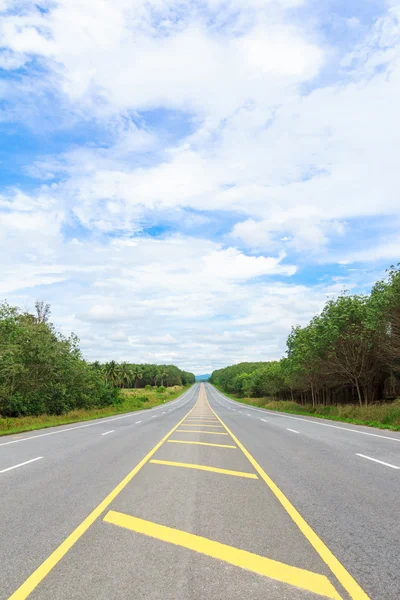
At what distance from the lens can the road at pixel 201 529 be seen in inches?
149

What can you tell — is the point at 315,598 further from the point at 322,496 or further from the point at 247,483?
the point at 247,483

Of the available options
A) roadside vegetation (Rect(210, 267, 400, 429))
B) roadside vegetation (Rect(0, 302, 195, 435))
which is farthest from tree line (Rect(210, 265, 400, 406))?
roadside vegetation (Rect(0, 302, 195, 435))

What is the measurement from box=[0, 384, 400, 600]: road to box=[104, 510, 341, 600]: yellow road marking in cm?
1

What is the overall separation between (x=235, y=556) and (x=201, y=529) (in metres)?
0.95

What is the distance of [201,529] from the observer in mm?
5262

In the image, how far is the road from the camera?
12.4ft

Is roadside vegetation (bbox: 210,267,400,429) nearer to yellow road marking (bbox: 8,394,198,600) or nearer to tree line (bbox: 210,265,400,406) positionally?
tree line (bbox: 210,265,400,406)

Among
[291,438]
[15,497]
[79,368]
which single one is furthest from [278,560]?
[79,368]

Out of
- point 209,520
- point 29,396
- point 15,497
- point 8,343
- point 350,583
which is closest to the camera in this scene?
point 350,583

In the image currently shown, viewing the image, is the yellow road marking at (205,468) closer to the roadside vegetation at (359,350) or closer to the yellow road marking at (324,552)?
the yellow road marking at (324,552)

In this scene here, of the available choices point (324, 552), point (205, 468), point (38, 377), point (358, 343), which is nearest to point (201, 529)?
point (324, 552)

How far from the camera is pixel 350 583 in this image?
3.78 metres

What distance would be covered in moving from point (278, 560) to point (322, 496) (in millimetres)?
2909

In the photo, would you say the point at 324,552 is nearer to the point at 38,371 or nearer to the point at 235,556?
the point at 235,556
